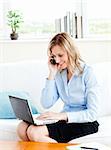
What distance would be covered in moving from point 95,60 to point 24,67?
2.88 feet

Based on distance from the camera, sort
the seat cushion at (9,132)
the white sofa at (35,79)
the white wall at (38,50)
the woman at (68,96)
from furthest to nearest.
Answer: the white wall at (38,50), the white sofa at (35,79), the seat cushion at (9,132), the woman at (68,96)

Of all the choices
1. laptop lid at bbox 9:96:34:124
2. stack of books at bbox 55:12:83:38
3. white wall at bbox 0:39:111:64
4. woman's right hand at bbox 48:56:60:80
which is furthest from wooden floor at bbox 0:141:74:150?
stack of books at bbox 55:12:83:38

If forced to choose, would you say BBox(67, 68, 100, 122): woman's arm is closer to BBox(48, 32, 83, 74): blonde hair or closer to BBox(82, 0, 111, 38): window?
BBox(48, 32, 83, 74): blonde hair

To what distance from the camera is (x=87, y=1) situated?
12.2 ft

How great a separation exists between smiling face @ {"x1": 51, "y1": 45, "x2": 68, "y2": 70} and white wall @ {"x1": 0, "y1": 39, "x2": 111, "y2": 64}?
943mm

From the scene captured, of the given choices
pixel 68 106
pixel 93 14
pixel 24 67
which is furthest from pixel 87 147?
pixel 93 14

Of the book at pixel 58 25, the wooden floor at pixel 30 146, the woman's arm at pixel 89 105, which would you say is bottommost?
the wooden floor at pixel 30 146

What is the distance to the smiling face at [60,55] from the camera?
99.8 inches

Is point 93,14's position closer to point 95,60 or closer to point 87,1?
point 87,1

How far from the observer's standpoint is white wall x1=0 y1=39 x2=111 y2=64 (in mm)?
3479

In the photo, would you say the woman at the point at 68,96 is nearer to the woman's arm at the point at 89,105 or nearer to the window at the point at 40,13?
the woman's arm at the point at 89,105

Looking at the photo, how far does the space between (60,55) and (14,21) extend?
3.91ft

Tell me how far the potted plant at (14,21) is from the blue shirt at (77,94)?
1.10 m

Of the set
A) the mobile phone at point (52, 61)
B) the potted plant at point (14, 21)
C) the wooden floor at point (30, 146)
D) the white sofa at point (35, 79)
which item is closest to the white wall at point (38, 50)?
the potted plant at point (14, 21)
